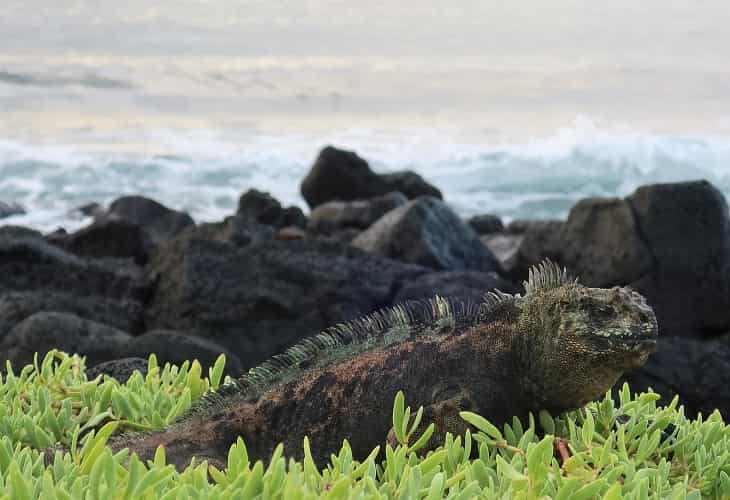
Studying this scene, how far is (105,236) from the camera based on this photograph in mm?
12938

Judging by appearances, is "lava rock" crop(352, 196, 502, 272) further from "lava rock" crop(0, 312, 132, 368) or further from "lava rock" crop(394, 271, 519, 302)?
"lava rock" crop(0, 312, 132, 368)

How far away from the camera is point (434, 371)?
10.7ft

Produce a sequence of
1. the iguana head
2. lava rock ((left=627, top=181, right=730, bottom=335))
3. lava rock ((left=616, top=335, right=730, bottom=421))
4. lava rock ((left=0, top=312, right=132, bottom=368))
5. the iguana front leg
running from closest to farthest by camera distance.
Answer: the iguana head, the iguana front leg, lava rock ((left=0, top=312, right=132, bottom=368)), lava rock ((left=616, top=335, right=730, bottom=421)), lava rock ((left=627, top=181, right=730, bottom=335))

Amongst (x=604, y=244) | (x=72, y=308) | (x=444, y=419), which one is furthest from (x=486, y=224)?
(x=444, y=419)

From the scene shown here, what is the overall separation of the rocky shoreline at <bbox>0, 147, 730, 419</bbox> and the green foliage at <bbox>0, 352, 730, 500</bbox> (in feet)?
3.11

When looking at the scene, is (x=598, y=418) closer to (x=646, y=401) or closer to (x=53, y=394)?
(x=646, y=401)

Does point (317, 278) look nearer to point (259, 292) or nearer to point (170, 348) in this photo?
point (259, 292)

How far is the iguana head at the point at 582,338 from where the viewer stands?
3.04 metres

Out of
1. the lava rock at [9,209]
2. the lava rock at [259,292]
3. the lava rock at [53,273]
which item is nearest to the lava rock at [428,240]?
the lava rock at [259,292]

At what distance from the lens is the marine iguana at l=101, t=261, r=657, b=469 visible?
3094mm

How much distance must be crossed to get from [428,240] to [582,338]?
8.61 m

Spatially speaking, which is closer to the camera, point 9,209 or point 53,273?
point 53,273

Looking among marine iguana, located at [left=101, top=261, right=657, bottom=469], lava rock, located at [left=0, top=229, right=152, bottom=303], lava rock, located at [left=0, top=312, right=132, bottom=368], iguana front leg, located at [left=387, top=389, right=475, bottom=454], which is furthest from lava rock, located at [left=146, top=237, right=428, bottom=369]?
iguana front leg, located at [left=387, top=389, right=475, bottom=454]

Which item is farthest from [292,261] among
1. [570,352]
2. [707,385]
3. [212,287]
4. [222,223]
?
[570,352]
